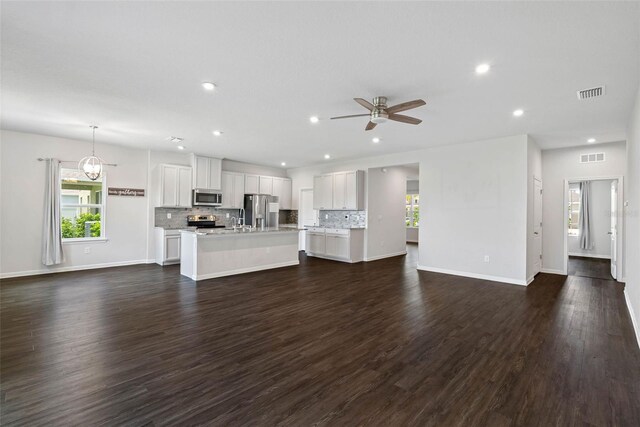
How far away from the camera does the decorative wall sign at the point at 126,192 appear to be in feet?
22.1

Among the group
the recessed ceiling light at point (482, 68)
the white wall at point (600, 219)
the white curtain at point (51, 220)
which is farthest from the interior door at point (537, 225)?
the white curtain at point (51, 220)

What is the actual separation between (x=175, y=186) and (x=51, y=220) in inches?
96.4

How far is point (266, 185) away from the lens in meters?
9.41

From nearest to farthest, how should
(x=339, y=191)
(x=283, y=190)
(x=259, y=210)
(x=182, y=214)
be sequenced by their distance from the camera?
(x=182, y=214)
(x=339, y=191)
(x=259, y=210)
(x=283, y=190)

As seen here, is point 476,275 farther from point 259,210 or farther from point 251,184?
point 251,184

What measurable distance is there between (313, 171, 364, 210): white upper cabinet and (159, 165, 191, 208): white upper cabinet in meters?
3.50

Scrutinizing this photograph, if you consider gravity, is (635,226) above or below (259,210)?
below

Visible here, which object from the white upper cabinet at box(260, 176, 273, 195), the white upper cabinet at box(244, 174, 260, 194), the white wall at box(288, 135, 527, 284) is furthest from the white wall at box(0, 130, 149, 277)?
the white wall at box(288, 135, 527, 284)

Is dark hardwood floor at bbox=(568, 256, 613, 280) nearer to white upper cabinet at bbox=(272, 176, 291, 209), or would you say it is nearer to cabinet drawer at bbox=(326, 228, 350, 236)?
cabinet drawer at bbox=(326, 228, 350, 236)

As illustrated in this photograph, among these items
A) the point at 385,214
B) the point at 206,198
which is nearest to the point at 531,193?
the point at 385,214

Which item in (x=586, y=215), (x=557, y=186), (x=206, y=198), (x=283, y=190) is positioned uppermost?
(x=283, y=190)

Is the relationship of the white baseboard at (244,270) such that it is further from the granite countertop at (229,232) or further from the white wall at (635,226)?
the white wall at (635,226)

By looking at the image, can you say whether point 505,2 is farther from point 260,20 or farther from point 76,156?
point 76,156

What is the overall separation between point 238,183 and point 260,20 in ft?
22.3
